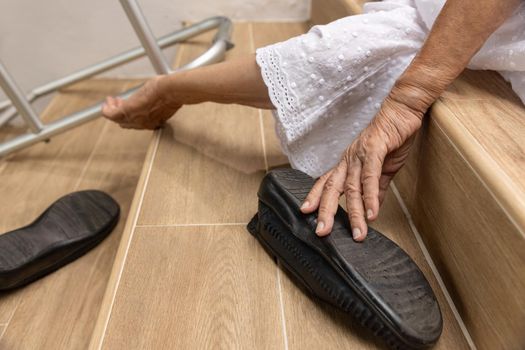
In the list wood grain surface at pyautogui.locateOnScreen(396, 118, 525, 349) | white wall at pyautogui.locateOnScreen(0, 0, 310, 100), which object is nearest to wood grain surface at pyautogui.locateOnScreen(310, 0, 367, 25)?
white wall at pyautogui.locateOnScreen(0, 0, 310, 100)

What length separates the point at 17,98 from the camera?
1032 mm

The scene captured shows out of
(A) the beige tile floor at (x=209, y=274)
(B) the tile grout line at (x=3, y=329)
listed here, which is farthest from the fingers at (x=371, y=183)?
(B) the tile grout line at (x=3, y=329)

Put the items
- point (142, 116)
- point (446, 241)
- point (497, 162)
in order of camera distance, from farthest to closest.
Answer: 1. point (142, 116)
2. point (446, 241)
3. point (497, 162)

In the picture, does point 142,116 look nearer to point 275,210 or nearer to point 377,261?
point 275,210

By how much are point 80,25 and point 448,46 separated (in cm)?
135

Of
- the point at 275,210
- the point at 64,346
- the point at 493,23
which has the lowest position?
the point at 64,346

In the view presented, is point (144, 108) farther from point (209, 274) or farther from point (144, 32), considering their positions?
point (209, 274)

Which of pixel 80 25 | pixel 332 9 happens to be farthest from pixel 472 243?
pixel 80 25

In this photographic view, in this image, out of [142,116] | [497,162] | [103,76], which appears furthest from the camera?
[103,76]

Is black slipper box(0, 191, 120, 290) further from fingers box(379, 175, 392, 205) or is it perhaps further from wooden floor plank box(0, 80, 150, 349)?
fingers box(379, 175, 392, 205)

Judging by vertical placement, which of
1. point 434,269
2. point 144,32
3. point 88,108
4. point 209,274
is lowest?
point 434,269

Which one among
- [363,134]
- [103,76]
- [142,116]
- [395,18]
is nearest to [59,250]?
[142,116]

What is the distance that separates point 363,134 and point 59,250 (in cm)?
63

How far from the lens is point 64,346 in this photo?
76cm
